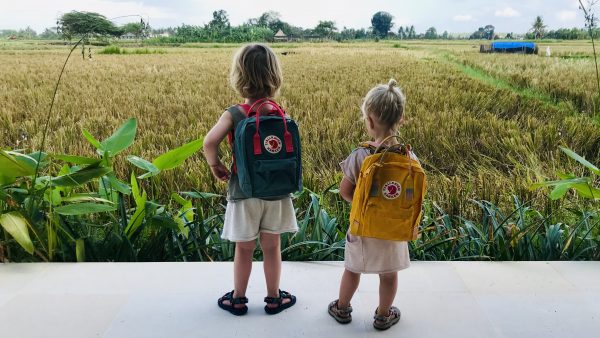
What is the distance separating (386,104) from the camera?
48.2 inches

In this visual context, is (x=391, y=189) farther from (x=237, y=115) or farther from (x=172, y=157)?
(x=172, y=157)

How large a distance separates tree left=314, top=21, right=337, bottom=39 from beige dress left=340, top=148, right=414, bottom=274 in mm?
2819

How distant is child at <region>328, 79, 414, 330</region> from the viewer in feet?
4.04

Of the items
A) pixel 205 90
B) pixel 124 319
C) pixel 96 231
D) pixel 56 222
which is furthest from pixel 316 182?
pixel 205 90

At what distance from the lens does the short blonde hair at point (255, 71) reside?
1.30 meters

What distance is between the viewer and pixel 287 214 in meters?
1.40

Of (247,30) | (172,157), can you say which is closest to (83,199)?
(172,157)

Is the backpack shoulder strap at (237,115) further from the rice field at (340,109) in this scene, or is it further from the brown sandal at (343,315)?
the rice field at (340,109)

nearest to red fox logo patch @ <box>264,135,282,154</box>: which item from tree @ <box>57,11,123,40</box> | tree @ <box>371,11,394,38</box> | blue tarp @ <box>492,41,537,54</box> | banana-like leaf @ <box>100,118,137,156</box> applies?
banana-like leaf @ <box>100,118,137,156</box>

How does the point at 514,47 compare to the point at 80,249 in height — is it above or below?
above

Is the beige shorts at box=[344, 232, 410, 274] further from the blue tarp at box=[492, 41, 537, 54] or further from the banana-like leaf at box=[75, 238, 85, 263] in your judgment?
the blue tarp at box=[492, 41, 537, 54]

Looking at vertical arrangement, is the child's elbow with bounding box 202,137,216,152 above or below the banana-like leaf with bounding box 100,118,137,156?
above

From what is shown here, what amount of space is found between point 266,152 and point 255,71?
0.59ft

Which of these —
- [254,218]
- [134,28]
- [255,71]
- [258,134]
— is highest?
[134,28]
